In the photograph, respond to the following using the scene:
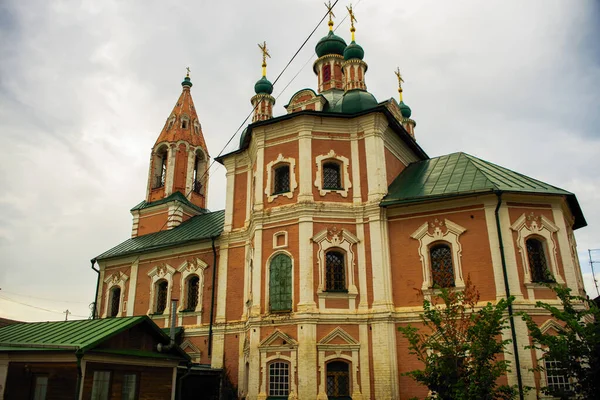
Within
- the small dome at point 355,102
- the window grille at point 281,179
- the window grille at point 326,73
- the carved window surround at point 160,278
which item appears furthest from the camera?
the window grille at point 326,73

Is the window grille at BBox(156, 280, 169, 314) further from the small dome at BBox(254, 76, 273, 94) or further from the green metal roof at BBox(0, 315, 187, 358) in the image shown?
the small dome at BBox(254, 76, 273, 94)

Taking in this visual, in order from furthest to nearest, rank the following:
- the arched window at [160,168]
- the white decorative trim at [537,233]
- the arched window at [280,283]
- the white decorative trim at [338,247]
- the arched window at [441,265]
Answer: the arched window at [160,168], the arched window at [280,283], the white decorative trim at [338,247], the arched window at [441,265], the white decorative trim at [537,233]

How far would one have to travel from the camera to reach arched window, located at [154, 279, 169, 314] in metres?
Answer: 22.3

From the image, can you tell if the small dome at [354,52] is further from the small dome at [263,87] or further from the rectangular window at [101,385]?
the rectangular window at [101,385]

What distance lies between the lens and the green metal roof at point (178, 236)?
72.2 feet

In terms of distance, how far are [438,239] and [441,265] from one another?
0.82 metres

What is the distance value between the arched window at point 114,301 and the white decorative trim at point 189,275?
4685mm

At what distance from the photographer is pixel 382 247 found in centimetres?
1614

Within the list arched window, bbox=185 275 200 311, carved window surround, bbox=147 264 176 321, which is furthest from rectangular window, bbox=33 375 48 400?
carved window surround, bbox=147 264 176 321

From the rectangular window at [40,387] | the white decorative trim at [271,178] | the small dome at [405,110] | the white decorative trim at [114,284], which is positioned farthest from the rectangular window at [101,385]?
the small dome at [405,110]

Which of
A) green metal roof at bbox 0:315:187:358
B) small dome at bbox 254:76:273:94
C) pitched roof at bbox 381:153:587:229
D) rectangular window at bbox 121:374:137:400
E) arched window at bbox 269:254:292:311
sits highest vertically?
small dome at bbox 254:76:273:94

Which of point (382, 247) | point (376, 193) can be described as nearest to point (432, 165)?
point (376, 193)

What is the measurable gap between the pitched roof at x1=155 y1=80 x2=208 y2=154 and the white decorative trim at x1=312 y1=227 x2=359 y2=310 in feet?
48.9

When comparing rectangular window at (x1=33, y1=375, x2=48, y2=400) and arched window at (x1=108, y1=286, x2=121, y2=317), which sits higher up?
arched window at (x1=108, y1=286, x2=121, y2=317)
